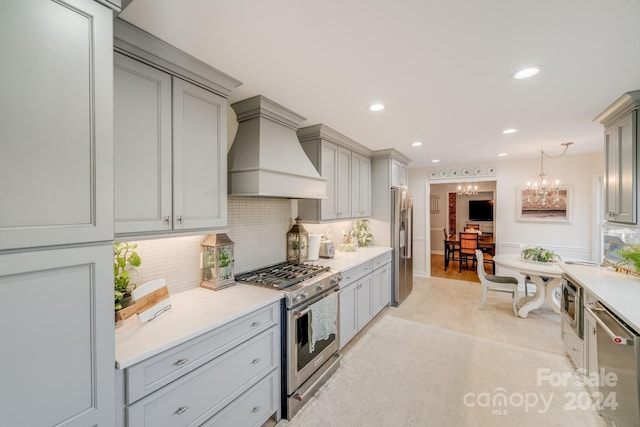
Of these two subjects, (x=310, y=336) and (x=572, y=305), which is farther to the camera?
(x=572, y=305)

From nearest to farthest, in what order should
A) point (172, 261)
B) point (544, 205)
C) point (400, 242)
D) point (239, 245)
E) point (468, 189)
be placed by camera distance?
1. point (172, 261)
2. point (239, 245)
3. point (400, 242)
4. point (544, 205)
5. point (468, 189)

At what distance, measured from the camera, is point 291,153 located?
2488mm

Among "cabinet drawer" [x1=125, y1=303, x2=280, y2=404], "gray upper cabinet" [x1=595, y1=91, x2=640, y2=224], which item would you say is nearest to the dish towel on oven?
"cabinet drawer" [x1=125, y1=303, x2=280, y2=404]

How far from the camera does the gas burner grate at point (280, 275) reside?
2148 mm

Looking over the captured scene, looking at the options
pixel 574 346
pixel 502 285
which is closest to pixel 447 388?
pixel 574 346

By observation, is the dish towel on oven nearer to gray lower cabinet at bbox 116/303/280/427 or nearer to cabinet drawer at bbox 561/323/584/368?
gray lower cabinet at bbox 116/303/280/427

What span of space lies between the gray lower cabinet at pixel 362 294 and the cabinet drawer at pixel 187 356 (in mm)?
1251

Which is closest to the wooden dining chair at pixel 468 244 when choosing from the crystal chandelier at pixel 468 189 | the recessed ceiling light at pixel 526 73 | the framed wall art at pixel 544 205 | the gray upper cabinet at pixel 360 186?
the framed wall art at pixel 544 205

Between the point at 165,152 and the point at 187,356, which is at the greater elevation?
the point at 165,152

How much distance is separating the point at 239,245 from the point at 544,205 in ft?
18.4

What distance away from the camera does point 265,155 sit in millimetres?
2189

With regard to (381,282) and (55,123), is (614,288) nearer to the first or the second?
(381,282)

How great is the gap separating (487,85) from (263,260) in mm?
2465

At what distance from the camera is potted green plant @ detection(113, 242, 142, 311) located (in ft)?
4.95
